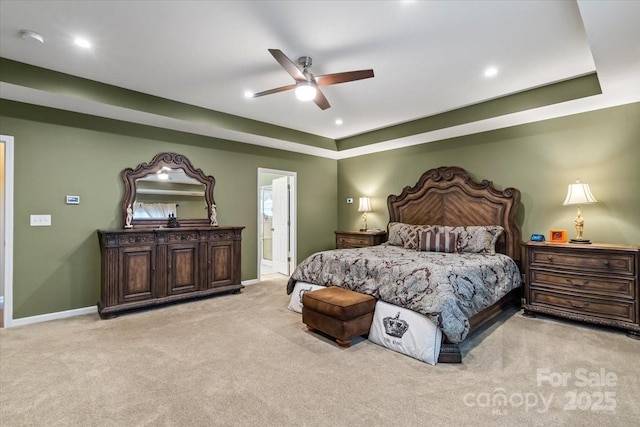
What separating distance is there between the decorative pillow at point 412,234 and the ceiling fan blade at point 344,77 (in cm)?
270

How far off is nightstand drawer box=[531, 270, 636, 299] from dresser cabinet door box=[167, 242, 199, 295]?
14.6 feet

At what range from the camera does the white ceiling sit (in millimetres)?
2387

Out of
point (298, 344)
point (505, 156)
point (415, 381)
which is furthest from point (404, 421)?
point (505, 156)

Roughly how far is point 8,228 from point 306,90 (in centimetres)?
372

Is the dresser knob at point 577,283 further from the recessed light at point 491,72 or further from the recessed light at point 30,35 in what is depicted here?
the recessed light at point 30,35

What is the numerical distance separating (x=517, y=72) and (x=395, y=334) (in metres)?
3.14

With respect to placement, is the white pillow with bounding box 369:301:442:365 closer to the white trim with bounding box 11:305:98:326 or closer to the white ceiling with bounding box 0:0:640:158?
the white ceiling with bounding box 0:0:640:158

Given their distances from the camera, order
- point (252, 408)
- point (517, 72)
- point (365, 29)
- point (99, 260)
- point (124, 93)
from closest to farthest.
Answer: point (252, 408)
point (365, 29)
point (517, 72)
point (124, 93)
point (99, 260)

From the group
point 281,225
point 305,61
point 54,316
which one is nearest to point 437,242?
point 305,61

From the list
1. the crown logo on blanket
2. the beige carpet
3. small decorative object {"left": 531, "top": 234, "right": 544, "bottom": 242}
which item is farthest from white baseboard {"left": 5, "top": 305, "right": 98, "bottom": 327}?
small decorative object {"left": 531, "top": 234, "right": 544, "bottom": 242}

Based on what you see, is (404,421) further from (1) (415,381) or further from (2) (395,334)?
(2) (395,334)

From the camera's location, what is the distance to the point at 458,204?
497cm

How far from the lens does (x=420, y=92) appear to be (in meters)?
4.02

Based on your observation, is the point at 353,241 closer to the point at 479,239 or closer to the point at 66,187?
the point at 479,239
